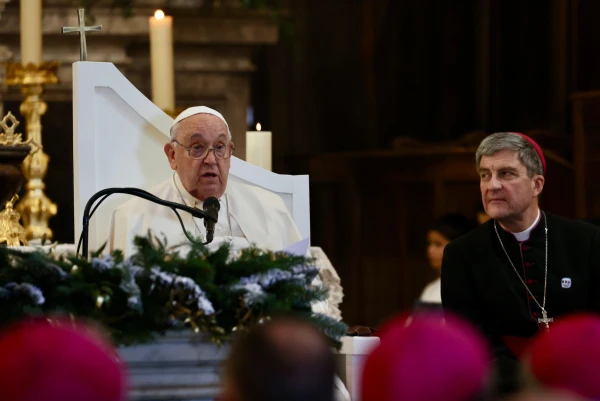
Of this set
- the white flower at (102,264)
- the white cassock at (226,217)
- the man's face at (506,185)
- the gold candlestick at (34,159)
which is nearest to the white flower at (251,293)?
the white flower at (102,264)

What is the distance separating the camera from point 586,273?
4.68 meters

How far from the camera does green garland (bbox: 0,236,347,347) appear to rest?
2.39 metres

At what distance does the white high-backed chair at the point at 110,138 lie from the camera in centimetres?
520

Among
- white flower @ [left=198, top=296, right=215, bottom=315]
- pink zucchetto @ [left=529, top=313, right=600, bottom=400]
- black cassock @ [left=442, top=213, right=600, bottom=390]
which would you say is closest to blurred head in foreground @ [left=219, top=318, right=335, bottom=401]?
pink zucchetto @ [left=529, top=313, right=600, bottom=400]

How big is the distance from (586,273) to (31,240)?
97.2 inches

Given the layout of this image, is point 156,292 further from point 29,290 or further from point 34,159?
point 34,159

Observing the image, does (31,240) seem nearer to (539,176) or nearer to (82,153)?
(82,153)

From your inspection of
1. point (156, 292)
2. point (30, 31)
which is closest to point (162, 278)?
point (156, 292)

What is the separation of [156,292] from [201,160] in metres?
2.75

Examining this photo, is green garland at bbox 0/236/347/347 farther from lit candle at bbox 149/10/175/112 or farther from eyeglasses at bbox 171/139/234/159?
lit candle at bbox 149/10/175/112

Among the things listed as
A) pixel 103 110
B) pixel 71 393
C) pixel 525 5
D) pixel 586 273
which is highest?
pixel 525 5

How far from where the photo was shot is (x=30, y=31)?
17.5 feet

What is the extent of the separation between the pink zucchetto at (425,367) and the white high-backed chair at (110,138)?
12.5 feet

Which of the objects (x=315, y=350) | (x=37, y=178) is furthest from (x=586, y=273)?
(x=315, y=350)
